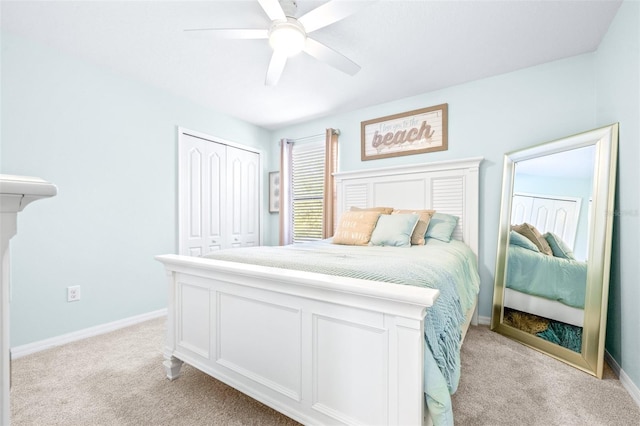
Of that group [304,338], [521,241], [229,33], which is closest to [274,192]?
[229,33]

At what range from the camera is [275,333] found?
1.28m

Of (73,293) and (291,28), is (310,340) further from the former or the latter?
(73,293)

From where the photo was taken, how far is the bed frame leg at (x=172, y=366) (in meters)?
1.70

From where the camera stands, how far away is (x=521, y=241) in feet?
7.66

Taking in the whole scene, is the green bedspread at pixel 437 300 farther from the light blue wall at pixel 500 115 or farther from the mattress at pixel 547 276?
the light blue wall at pixel 500 115

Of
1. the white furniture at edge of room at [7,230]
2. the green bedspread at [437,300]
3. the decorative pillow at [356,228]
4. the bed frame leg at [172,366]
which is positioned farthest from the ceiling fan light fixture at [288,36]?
the bed frame leg at [172,366]

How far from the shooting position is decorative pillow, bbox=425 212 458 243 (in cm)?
253

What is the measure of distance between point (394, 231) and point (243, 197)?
7.53ft

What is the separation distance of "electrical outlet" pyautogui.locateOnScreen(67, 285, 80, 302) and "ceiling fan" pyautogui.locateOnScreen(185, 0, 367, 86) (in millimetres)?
2239

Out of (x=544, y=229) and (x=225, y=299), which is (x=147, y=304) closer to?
(x=225, y=299)

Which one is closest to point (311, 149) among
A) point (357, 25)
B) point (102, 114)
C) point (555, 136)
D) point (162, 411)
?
point (357, 25)

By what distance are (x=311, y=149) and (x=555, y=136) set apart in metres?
2.64

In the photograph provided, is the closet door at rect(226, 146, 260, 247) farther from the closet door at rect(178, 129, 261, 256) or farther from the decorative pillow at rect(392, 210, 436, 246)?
the decorative pillow at rect(392, 210, 436, 246)

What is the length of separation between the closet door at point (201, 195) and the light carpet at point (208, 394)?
1396mm
